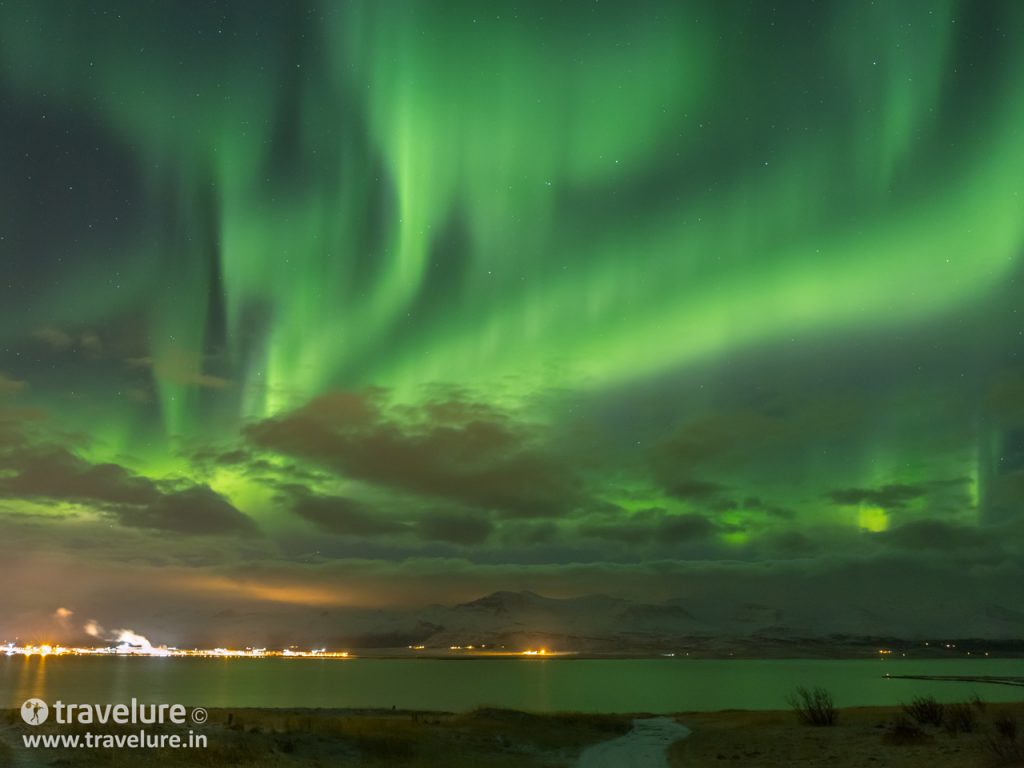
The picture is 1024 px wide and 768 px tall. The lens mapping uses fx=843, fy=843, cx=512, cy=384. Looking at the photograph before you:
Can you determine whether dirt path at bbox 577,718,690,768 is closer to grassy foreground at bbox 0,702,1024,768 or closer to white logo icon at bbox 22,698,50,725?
grassy foreground at bbox 0,702,1024,768

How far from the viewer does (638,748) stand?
49.0 metres

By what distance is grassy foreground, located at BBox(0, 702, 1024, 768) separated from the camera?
33312 millimetres

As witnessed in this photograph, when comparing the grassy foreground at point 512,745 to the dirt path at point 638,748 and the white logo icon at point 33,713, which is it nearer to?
the white logo icon at point 33,713

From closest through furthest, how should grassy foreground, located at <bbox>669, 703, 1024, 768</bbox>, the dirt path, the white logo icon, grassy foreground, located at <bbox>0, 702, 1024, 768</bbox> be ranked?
grassy foreground, located at <bbox>0, 702, 1024, 768</bbox> → grassy foreground, located at <bbox>669, 703, 1024, 768</bbox> → the white logo icon → the dirt path

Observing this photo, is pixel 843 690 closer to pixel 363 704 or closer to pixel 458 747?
pixel 363 704

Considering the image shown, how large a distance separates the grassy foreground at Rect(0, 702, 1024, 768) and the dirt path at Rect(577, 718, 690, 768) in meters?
1.07

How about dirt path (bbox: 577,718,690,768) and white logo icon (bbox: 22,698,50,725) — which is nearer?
white logo icon (bbox: 22,698,50,725)

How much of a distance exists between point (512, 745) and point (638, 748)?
294 inches

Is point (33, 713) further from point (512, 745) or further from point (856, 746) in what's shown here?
point (856, 746)

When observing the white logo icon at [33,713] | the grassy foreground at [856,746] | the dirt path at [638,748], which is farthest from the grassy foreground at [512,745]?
the dirt path at [638,748]

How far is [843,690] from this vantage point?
162 meters

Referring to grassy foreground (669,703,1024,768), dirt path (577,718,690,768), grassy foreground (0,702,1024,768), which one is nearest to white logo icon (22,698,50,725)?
grassy foreground (0,702,1024,768)

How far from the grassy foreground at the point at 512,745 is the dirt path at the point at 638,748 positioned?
107cm

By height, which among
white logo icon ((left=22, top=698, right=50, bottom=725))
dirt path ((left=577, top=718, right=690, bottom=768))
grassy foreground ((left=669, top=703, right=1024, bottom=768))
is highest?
white logo icon ((left=22, top=698, right=50, bottom=725))
